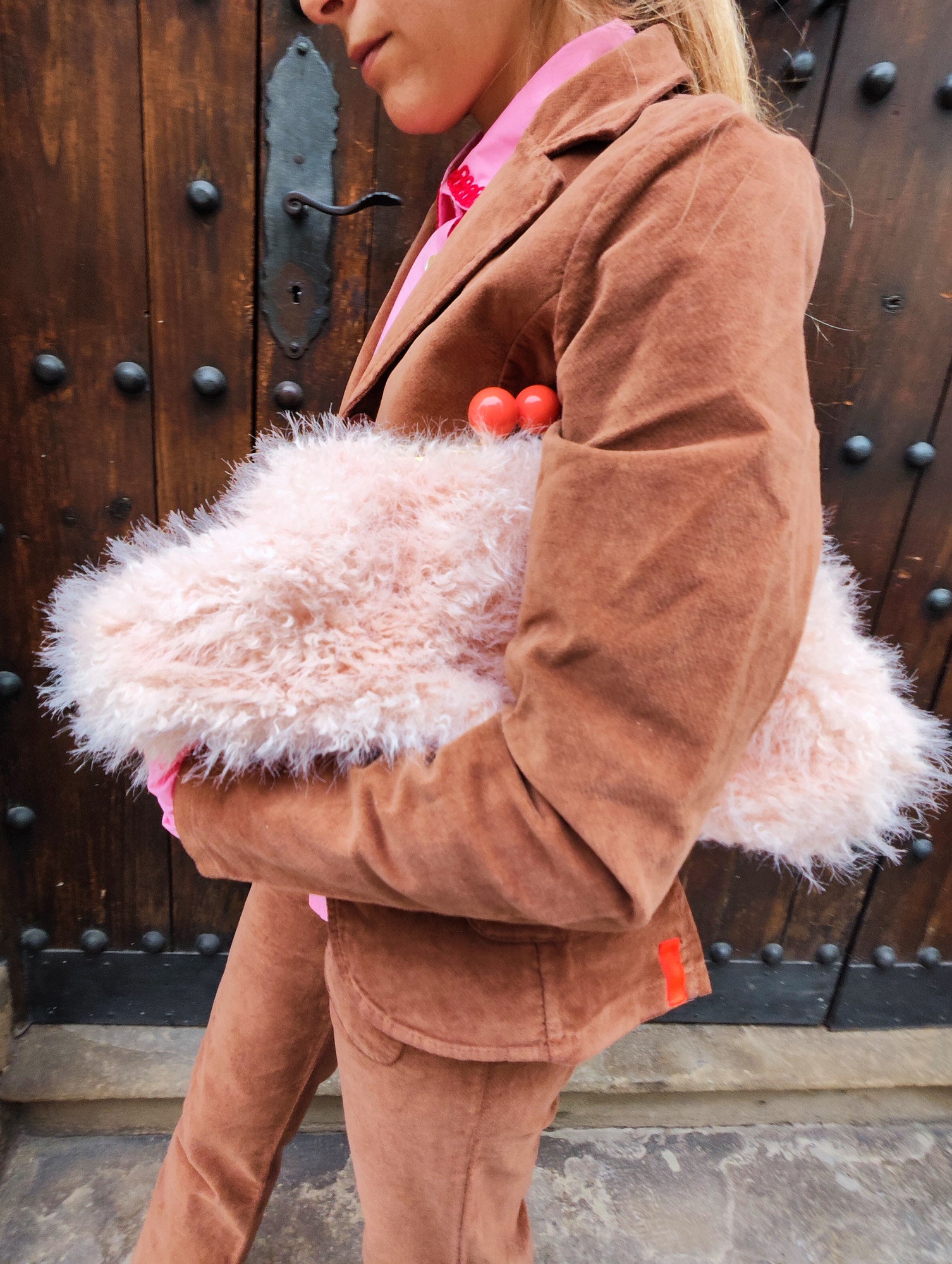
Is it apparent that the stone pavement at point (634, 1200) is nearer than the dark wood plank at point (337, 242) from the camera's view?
No

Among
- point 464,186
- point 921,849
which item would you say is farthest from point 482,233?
point 921,849

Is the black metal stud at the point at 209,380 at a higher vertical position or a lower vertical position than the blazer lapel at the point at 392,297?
lower

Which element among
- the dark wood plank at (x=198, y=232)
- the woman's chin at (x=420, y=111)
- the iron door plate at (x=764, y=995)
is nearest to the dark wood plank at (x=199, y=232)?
the dark wood plank at (x=198, y=232)

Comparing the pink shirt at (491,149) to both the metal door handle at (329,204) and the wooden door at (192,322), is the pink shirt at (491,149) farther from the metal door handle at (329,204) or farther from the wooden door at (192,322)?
the wooden door at (192,322)

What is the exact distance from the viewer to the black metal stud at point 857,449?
3.30 ft

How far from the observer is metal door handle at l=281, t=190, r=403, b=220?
0.79 meters

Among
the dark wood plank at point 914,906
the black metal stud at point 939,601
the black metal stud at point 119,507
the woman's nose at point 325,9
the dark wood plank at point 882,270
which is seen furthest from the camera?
the dark wood plank at point 914,906

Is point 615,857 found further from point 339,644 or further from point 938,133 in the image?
point 938,133

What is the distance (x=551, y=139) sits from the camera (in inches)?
20.1

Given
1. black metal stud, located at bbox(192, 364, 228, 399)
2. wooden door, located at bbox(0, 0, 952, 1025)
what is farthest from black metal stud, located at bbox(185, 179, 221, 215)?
black metal stud, located at bbox(192, 364, 228, 399)

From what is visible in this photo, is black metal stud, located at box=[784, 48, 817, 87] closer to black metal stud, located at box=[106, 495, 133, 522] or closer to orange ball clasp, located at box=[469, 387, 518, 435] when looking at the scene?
orange ball clasp, located at box=[469, 387, 518, 435]

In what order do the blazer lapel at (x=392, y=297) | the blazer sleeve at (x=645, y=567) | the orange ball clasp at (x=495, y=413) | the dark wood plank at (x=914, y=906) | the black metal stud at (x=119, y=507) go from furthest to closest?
1. the dark wood plank at (x=914, y=906)
2. the black metal stud at (x=119, y=507)
3. the blazer lapel at (x=392, y=297)
4. the orange ball clasp at (x=495, y=413)
5. the blazer sleeve at (x=645, y=567)

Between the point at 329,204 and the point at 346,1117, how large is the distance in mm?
1006

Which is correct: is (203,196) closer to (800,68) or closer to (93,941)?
(800,68)
